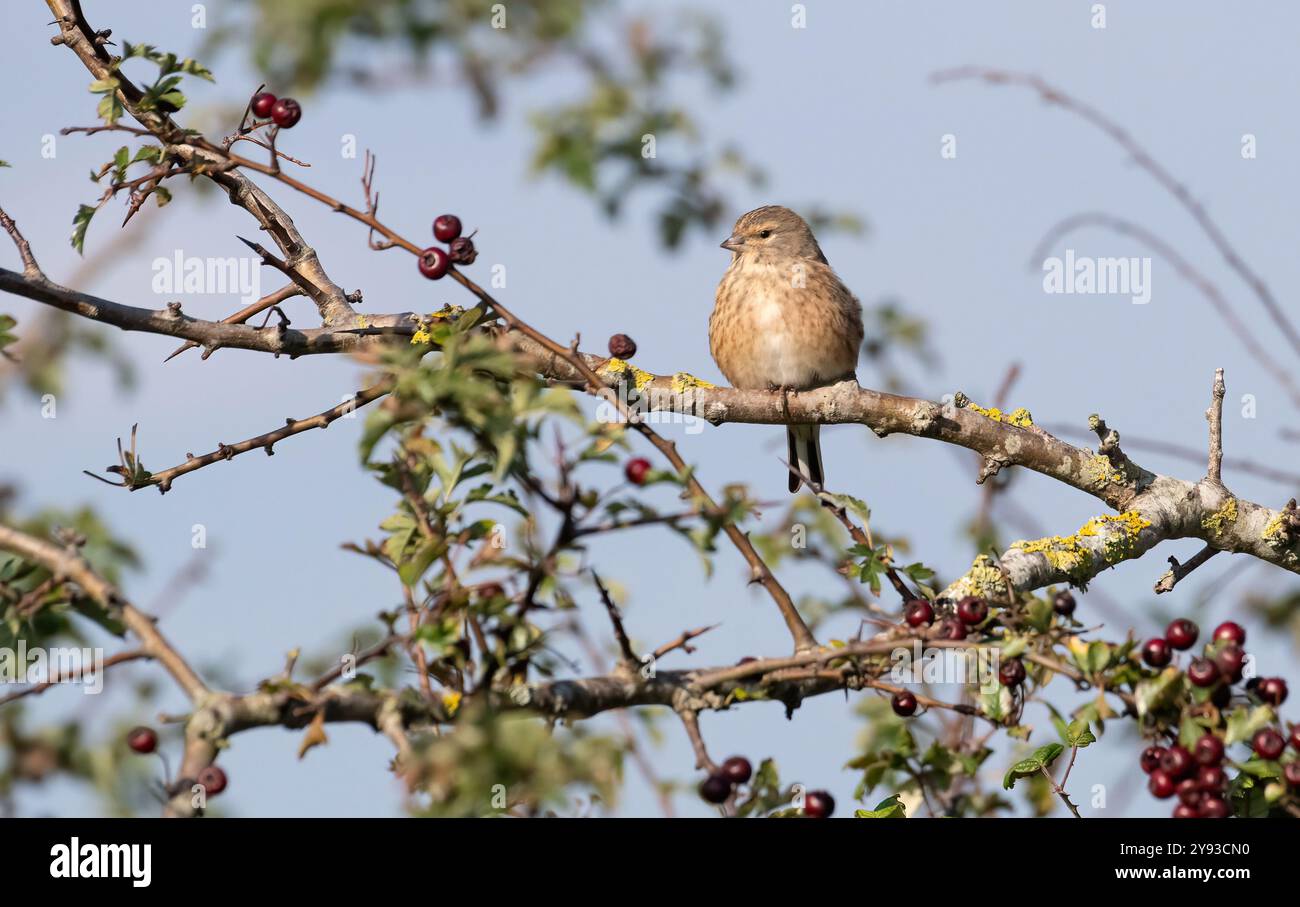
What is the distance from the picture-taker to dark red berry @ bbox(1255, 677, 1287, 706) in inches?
118

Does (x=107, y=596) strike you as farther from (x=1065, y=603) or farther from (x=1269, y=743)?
(x=1269, y=743)

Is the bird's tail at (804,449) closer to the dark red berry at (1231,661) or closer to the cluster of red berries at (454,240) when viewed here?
the cluster of red berries at (454,240)

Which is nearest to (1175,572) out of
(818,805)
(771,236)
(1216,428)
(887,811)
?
(1216,428)

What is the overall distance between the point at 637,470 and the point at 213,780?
3.13 ft

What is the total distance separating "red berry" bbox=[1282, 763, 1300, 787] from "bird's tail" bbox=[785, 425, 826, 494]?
474 centimetres

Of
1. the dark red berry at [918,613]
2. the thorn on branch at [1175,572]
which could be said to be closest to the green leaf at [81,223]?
the dark red berry at [918,613]

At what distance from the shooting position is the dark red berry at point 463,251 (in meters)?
3.65

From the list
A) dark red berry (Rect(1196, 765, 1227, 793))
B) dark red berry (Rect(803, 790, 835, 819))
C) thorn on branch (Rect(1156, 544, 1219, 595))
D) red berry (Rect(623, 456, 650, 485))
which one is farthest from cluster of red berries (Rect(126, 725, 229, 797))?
thorn on branch (Rect(1156, 544, 1219, 595))

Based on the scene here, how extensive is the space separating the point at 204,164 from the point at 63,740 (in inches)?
64.4

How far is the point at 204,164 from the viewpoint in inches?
157

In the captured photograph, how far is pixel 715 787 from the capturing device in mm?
2953

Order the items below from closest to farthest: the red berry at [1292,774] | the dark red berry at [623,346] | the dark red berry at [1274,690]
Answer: the red berry at [1292,774]
the dark red berry at [1274,690]
the dark red berry at [623,346]

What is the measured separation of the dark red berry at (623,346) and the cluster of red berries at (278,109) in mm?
1129
